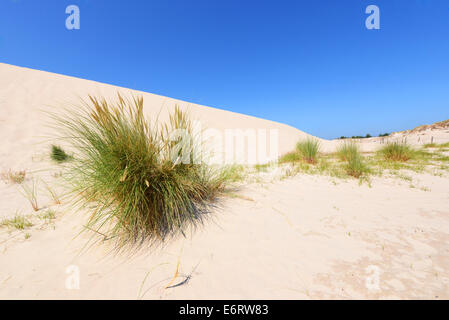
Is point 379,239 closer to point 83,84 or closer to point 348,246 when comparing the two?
point 348,246

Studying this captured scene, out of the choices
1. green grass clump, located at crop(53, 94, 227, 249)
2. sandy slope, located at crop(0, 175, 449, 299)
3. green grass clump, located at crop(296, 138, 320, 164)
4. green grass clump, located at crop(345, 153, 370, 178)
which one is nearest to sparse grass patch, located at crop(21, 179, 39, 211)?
sandy slope, located at crop(0, 175, 449, 299)

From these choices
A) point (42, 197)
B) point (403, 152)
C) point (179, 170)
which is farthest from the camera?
point (403, 152)

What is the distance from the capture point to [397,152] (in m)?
5.16

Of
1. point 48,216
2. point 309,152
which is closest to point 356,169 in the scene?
point 309,152

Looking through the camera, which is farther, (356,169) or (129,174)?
(356,169)

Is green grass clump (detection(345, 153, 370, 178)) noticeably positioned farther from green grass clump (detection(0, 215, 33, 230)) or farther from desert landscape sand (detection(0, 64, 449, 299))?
green grass clump (detection(0, 215, 33, 230))

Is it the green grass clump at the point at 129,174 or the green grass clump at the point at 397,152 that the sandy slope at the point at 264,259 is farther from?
the green grass clump at the point at 397,152

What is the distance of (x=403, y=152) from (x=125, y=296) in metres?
7.42

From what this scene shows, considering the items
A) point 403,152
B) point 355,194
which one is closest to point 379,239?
point 355,194

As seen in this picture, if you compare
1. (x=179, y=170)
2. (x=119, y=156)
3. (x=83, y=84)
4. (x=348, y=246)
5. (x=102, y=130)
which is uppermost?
(x=83, y=84)

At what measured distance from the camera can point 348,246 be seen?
52.1 inches

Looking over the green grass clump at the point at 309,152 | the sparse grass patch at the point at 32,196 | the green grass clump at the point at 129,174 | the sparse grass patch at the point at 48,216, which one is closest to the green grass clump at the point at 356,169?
the green grass clump at the point at 309,152

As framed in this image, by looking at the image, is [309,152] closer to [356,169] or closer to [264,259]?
[356,169]

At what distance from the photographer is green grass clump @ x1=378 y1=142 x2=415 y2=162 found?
503 cm
